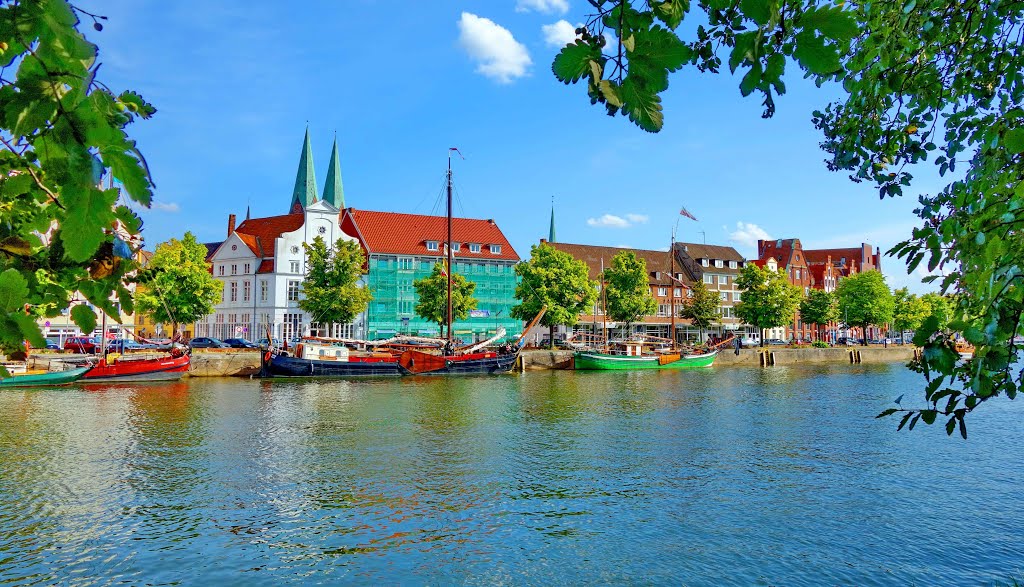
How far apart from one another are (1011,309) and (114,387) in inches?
1825

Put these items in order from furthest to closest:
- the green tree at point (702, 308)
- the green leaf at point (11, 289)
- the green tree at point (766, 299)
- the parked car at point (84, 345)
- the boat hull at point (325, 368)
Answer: the green tree at point (702, 308), the green tree at point (766, 299), the parked car at point (84, 345), the boat hull at point (325, 368), the green leaf at point (11, 289)

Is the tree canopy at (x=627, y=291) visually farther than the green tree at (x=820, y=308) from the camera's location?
No

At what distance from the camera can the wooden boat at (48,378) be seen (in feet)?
132

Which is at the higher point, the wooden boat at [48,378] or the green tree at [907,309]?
the green tree at [907,309]

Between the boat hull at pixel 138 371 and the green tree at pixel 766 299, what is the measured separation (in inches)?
2568

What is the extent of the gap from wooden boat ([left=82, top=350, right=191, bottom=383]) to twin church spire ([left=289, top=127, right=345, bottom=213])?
67.9 metres

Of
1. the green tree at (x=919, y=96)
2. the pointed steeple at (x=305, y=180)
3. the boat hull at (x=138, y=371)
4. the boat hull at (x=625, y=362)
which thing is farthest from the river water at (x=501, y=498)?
the pointed steeple at (x=305, y=180)

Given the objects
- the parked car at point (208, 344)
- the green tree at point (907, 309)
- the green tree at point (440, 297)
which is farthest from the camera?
the green tree at point (907, 309)

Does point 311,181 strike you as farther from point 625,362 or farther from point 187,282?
point 625,362

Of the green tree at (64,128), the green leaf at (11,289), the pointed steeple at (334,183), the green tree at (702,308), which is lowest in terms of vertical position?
the green leaf at (11,289)

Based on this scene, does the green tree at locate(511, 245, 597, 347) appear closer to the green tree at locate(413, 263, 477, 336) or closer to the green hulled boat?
the green tree at locate(413, 263, 477, 336)

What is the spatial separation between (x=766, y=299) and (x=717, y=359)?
44.7 ft

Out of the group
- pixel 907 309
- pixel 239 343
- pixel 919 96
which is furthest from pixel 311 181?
pixel 919 96

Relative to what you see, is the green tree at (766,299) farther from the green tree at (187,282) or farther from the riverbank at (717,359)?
the green tree at (187,282)
